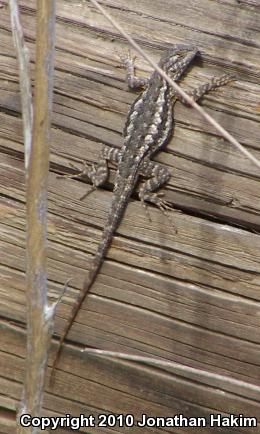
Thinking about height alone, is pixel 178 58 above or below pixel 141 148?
above

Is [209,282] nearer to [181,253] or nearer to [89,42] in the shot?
[181,253]

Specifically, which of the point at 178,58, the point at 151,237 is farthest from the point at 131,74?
the point at 151,237

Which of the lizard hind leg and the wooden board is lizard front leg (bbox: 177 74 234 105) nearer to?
the wooden board

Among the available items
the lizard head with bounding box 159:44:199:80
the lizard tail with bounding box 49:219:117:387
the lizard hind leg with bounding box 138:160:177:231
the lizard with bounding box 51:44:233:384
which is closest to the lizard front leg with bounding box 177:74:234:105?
the lizard with bounding box 51:44:233:384

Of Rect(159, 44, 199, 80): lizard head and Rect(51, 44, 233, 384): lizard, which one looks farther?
Rect(159, 44, 199, 80): lizard head

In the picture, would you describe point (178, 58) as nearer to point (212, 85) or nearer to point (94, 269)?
point (212, 85)

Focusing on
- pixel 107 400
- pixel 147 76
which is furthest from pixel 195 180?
pixel 107 400
